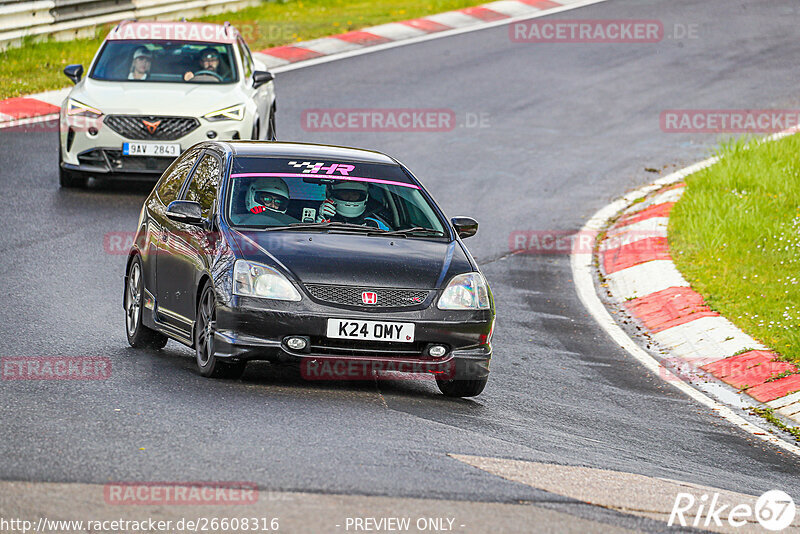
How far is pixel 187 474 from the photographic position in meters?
6.01

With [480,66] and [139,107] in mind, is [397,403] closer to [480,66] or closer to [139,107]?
[139,107]

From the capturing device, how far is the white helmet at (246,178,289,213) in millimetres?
8852

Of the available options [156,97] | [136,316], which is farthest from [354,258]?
[156,97]

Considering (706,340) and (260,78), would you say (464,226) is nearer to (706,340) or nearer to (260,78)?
(706,340)

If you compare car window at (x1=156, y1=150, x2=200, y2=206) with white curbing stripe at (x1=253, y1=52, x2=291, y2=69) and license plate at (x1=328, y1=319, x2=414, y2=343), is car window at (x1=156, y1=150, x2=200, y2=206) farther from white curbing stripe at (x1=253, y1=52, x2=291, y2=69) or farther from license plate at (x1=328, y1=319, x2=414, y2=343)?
white curbing stripe at (x1=253, y1=52, x2=291, y2=69)

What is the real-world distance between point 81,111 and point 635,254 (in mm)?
6382

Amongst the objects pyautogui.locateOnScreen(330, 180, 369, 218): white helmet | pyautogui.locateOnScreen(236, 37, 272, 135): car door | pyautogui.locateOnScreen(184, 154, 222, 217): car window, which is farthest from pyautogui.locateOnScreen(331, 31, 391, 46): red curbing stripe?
pyautogui.locateOnScreen(330, 180, 369, 218): white helmet

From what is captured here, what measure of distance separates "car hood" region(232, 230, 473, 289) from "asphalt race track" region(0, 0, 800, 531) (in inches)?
29.3

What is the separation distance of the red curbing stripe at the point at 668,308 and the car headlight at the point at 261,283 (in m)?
5.01

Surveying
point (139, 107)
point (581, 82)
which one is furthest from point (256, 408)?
point (581, 82)

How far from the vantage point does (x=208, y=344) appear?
8.34 meters

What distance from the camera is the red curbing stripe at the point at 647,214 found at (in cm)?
1569

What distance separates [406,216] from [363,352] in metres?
1.43

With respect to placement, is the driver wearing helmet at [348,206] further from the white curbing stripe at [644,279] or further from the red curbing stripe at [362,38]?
the red curbing stripe at [362,38]
